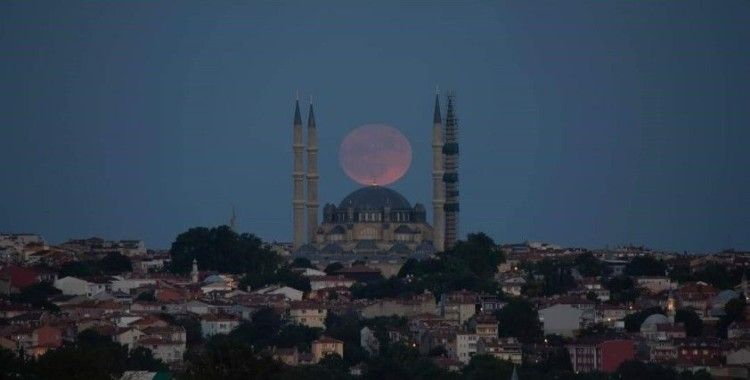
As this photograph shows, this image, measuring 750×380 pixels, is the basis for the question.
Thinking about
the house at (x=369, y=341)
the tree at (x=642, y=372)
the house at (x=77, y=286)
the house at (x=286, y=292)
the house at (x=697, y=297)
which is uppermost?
the house at (x=77, y=286)

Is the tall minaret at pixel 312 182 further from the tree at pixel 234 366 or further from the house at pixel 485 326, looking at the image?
the tree at pixel 234 366

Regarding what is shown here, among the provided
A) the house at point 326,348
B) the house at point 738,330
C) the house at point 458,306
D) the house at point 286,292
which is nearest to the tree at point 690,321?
the house at point 738,330

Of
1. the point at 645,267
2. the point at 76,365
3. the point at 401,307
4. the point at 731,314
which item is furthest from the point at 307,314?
the point at 76,365

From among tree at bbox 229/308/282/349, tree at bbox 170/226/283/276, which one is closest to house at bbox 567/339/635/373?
tree at bbox 229/308/282/349

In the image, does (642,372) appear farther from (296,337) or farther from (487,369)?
(296,337)

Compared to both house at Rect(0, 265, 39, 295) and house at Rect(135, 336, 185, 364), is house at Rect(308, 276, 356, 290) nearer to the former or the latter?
house at Rect(0, 265, 39, 295)
